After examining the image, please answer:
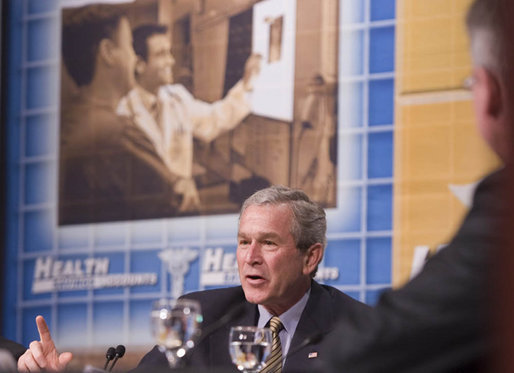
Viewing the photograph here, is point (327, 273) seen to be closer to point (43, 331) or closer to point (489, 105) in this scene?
point (43, 331)

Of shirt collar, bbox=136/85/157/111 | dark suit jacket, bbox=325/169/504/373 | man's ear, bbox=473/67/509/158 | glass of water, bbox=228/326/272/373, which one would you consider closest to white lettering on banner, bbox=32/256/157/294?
shirt collar, bbox=136/85/157/111

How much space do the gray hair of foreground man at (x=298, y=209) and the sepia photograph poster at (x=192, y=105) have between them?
0.84 m

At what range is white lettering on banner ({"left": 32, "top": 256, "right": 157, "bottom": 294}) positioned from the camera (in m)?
4.89

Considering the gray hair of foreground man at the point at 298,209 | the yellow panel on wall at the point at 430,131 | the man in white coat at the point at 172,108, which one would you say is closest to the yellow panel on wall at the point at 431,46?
the yellow panel on wall at the point at 430,131

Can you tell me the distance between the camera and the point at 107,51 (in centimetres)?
506

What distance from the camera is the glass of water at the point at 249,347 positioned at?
222 centimetres

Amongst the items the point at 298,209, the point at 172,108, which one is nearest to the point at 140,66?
the point at 172,108

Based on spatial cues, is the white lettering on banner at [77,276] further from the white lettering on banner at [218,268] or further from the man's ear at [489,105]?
the man's ear at [489,105]

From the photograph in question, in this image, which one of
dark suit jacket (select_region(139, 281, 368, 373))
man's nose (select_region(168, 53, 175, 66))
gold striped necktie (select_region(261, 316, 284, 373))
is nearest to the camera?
gold striped necktie (select_region(261, 316, 284, 373))

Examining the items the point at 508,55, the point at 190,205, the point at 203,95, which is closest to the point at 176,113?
the point at 203,95

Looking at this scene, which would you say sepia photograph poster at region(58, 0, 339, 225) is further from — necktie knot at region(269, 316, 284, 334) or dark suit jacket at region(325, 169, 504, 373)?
dark suit jacket at region(325, 169, 504, 373)

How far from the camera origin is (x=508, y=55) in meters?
0.78

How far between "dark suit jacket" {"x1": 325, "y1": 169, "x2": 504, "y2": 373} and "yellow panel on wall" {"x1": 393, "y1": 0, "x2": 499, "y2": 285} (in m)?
2.90

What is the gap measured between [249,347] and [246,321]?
1179 mm
